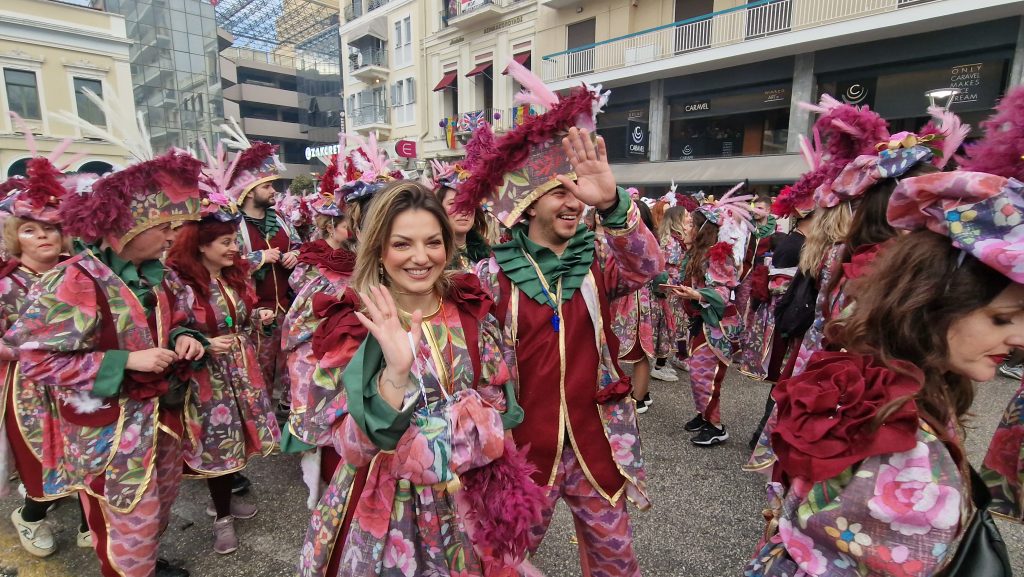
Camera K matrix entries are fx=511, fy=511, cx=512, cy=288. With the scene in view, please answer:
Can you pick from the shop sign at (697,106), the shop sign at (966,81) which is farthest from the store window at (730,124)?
the shop sign at (966,81)

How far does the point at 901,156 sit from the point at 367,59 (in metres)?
29.0

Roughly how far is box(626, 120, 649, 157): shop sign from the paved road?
1379cm

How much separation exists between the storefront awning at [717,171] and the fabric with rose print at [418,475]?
1282cm

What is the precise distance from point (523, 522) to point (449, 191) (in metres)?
2.45

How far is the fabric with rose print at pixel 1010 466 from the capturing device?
1.79 meters

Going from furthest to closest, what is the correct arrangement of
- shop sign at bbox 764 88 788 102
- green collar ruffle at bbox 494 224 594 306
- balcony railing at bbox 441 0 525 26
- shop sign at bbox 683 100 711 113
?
balcony railing at bbox 441 0 525 26, shop sign at bbox 683 100 711 113, shop sign at bbox 764 88 788 102, green collar ruffle at bbox 494 224 594 306

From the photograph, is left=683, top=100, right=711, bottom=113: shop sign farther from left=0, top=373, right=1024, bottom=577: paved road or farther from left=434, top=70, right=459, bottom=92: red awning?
left=0, top=373, right=1024, bottom=577: paved road

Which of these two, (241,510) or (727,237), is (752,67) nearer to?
(727,237)

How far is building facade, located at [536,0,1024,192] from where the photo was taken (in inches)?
445

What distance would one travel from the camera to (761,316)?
12.6 ft

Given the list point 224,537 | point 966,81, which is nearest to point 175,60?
point 224,537

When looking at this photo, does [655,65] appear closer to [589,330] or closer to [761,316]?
[761,316]

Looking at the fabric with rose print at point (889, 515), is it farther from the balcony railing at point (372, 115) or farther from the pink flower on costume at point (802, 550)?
the balcony railing at point (372, 115)

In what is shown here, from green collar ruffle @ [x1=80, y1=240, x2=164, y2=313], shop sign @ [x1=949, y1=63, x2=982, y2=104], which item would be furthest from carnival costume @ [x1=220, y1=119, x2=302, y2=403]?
shop sign @ [x1=949, y1=63, x2=982, y2=104]
